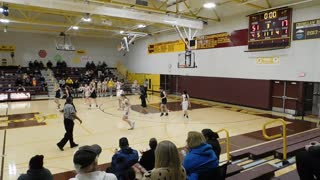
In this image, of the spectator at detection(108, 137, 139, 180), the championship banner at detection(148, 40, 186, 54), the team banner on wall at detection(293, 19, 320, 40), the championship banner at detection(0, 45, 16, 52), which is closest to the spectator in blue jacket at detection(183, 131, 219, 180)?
the spectator at detection(108, 137, 139, 180)

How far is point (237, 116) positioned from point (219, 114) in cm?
101

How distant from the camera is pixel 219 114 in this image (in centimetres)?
1398

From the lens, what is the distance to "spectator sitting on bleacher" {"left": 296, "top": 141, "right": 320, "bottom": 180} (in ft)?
11.2

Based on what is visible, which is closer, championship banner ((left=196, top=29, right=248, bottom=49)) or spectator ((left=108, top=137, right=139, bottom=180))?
spectator ((left=108, top=137, right=139, bottom=180))

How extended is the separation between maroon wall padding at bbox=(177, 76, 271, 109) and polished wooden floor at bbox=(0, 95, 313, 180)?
0.78m

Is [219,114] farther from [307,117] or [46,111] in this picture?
[46,111]

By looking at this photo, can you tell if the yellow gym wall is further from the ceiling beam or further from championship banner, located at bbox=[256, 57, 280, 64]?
championship banner, located at bbox=[256, 57, 280, 64]

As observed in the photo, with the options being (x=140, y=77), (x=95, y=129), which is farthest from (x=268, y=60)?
(x=140, y=77)

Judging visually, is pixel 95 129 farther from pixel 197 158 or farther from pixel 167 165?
pixel 167 165

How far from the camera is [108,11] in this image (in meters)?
12.9

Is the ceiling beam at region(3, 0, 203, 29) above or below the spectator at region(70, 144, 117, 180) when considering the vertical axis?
above

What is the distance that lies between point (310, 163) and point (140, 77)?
24.7 metres

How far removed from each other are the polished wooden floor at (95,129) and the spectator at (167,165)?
468 centimetres

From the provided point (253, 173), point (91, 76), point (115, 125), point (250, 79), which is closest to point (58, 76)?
point (91, 76)
